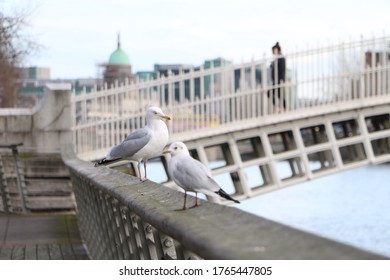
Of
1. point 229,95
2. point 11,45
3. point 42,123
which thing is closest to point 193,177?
point 42,123

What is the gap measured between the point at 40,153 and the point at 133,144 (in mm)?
6617

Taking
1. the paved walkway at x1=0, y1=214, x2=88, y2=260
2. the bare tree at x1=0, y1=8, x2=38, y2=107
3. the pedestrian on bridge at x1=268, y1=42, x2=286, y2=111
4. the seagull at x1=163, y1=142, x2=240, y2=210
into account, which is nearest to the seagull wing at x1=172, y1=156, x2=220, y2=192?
the seagull at x1=163, y1=142, x2=240, y2=210

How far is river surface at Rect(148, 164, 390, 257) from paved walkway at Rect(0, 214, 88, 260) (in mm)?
8680

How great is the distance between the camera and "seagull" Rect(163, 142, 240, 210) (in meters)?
2.16

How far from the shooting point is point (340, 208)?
31500mm

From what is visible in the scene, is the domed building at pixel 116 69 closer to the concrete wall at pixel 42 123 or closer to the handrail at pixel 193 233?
the concrete wall at pixel 42 123

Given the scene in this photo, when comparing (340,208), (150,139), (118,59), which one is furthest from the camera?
(118,59)

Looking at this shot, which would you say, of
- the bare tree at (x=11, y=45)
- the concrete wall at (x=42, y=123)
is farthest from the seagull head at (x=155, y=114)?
the bare tree at (x=11, y=45)

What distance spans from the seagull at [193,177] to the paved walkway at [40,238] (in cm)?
322

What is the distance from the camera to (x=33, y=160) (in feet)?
32.4

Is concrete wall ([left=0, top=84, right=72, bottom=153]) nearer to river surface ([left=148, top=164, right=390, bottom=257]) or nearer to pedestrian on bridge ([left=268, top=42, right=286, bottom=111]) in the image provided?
pedestrian on bridge ([left=268, top=42, right=286, bottom=111])

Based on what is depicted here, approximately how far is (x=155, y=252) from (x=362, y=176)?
4582 centimetres

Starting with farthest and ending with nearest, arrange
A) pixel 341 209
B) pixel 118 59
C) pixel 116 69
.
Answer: pixel 118 59 → pixel 116 69 → pixel 341 209

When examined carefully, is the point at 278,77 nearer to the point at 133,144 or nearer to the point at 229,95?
the point at 229,95
